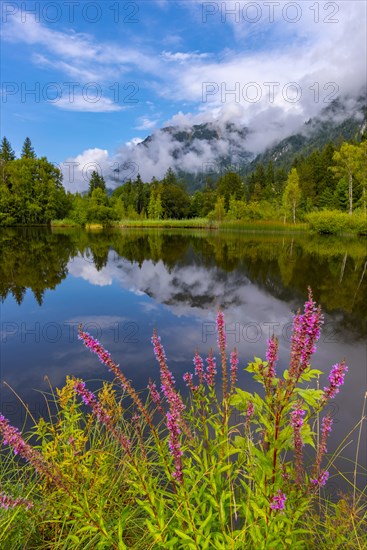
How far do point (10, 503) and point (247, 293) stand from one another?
44.8ft

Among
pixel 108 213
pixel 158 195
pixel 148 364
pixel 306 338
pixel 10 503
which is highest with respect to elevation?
pixel 158 195

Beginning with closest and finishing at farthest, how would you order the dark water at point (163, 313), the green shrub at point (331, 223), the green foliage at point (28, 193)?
the dark water at point (163, 313), the green shrub at point (331, 223), the green foliage at point (28, 193)

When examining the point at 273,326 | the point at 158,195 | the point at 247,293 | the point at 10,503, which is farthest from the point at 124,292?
the point at 158,195

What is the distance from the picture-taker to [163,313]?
12406mm

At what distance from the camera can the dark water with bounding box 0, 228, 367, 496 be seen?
294 inches

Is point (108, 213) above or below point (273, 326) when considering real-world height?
above

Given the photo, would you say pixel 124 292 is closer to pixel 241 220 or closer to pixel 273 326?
pixel 273 326

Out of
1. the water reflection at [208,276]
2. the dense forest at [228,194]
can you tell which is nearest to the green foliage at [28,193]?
the dense forest at [228,194]

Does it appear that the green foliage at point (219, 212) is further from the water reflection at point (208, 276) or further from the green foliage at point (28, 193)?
the water reflection at point (208, 276)

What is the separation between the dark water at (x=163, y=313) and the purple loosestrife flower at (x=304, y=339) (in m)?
3.85

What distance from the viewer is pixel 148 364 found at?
8.02 m

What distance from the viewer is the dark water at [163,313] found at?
7.47m

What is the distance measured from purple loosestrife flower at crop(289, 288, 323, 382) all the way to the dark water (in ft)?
12.6

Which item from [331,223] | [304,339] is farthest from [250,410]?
[331,223]
